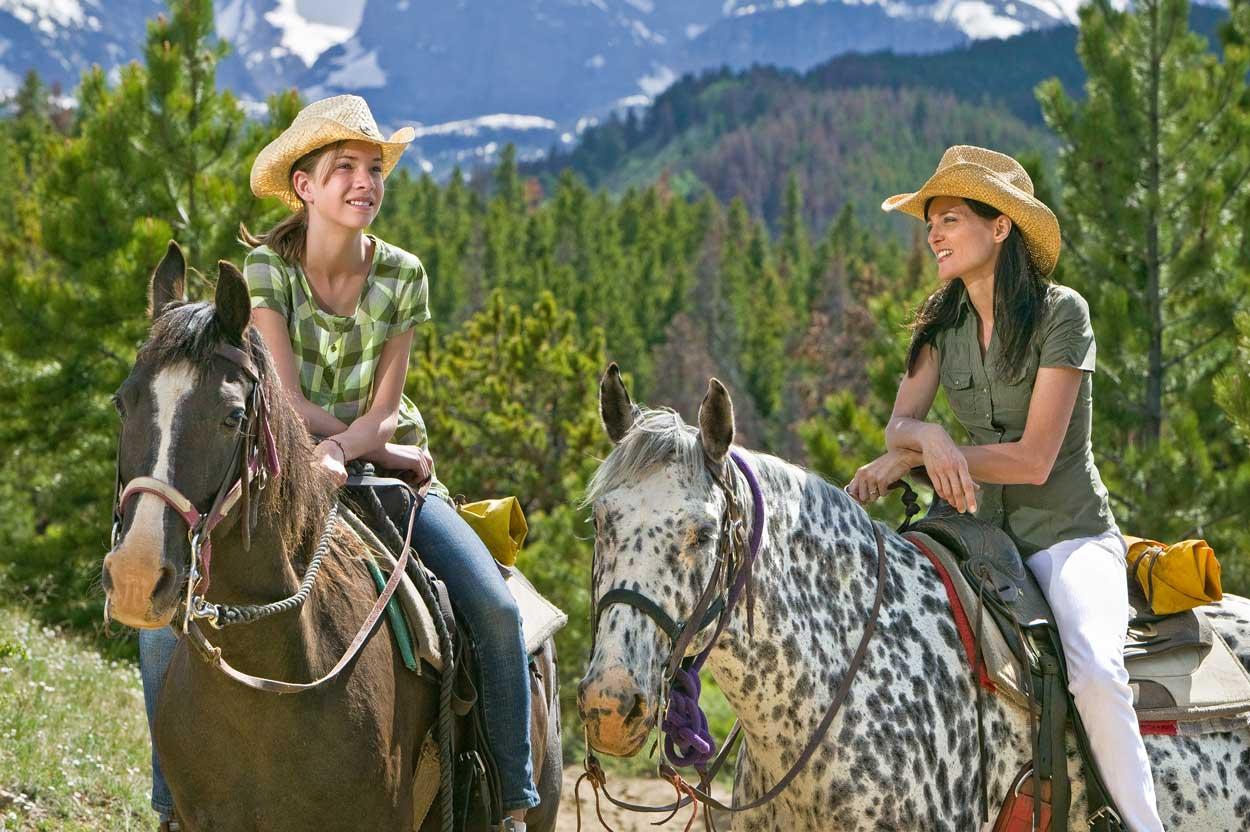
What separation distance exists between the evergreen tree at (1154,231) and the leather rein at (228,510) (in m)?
8.74

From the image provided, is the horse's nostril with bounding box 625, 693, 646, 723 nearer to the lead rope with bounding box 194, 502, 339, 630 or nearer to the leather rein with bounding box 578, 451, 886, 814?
the leather rein with bounding box 578, 451, 886, 814

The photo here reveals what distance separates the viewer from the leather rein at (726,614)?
306cm

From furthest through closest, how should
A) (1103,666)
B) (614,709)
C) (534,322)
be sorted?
(534,322)
(1103,666)
(614,709)

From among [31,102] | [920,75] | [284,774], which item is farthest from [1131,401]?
[920,75]

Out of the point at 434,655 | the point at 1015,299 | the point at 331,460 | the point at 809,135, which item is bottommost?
the point at 809,135

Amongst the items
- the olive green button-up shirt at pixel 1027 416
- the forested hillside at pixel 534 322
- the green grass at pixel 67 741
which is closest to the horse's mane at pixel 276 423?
the olive green button-up shirt at pixel 1027 416

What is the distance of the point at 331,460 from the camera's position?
12.1 ft

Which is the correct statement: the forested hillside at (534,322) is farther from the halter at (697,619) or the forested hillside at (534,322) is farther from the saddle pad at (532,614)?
the halter at (697,619)

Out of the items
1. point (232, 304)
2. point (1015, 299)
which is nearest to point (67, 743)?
point (232, 304)

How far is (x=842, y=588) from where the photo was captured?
3.52 meters

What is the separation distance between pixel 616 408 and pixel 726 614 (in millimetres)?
610

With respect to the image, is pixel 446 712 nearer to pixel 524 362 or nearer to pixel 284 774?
pixel 284 774

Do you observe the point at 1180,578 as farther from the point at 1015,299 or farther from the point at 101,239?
the point at 101,239

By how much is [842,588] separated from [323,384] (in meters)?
1.75
